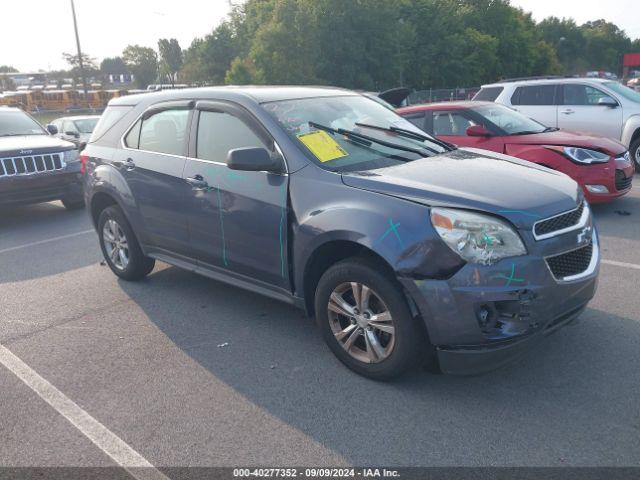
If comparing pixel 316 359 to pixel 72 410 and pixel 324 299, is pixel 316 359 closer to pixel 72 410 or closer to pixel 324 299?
pixel 324 299

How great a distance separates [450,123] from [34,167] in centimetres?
642

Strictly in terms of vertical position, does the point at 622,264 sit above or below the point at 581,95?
below

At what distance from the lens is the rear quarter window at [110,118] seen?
5.57 meters

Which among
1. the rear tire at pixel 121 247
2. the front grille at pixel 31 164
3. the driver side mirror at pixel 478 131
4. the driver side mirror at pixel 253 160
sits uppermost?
the driver side mirror at pixel 253 160

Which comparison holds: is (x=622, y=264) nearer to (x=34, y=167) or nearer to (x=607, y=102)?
(x=607, y=102)

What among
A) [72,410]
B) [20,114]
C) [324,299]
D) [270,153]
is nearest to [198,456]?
[72,410]

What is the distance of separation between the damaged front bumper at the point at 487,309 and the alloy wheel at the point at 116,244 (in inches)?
134

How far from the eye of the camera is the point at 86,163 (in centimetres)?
586

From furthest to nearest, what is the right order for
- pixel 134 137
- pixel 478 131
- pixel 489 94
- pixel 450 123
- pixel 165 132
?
pixel 489 94, pixel 450 123, pixel 478 131, pixel 134 137, pixel 165 132

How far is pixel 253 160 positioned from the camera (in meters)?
3.83

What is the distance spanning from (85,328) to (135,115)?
2.03 m

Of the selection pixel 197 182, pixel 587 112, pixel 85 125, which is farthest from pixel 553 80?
pixel 85 125

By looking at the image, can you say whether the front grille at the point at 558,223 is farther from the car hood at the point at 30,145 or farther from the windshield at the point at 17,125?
the windshield at the point at 17,125

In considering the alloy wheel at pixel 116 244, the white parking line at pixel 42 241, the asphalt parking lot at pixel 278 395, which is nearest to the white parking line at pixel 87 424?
the asphalt parking lot at pixel 278 395
